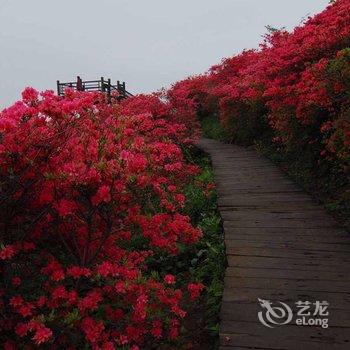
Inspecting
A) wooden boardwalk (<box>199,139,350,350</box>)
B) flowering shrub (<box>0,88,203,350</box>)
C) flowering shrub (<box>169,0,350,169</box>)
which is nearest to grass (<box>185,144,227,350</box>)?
wooden boardwalk (<box>199,139,350,350</box>)

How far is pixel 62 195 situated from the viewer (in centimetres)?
298

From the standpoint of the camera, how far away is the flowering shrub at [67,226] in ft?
9.19

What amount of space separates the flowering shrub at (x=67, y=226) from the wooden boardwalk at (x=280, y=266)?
59 cm

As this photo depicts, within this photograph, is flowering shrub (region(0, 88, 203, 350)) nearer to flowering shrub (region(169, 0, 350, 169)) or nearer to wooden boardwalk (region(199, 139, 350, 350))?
wooden boardwalk (region(199, 139, 350, 350))

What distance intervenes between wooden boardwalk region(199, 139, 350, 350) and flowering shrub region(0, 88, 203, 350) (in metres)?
0.59

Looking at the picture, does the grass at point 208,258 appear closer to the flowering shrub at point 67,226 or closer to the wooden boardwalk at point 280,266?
the wooden boardwalk at point 280,266

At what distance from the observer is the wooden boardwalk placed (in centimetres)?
295

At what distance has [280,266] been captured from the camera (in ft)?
13.3

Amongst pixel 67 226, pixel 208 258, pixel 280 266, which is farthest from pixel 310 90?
pixel 67 226

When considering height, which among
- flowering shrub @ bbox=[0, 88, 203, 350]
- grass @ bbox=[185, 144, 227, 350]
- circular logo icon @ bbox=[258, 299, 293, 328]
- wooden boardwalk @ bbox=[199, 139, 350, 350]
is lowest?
grass @ bbox=[185, 144, 227, 350]

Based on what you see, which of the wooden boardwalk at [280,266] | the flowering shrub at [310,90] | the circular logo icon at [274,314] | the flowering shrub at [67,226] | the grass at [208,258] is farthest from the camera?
the flowering shrub at [310,90]

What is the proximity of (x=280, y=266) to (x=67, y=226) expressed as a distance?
2.17m

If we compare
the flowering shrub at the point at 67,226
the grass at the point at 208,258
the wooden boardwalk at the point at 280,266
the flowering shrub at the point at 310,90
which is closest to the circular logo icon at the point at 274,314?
the wooden boardwalk at the point at 280,266

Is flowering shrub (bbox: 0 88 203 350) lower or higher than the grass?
higher
